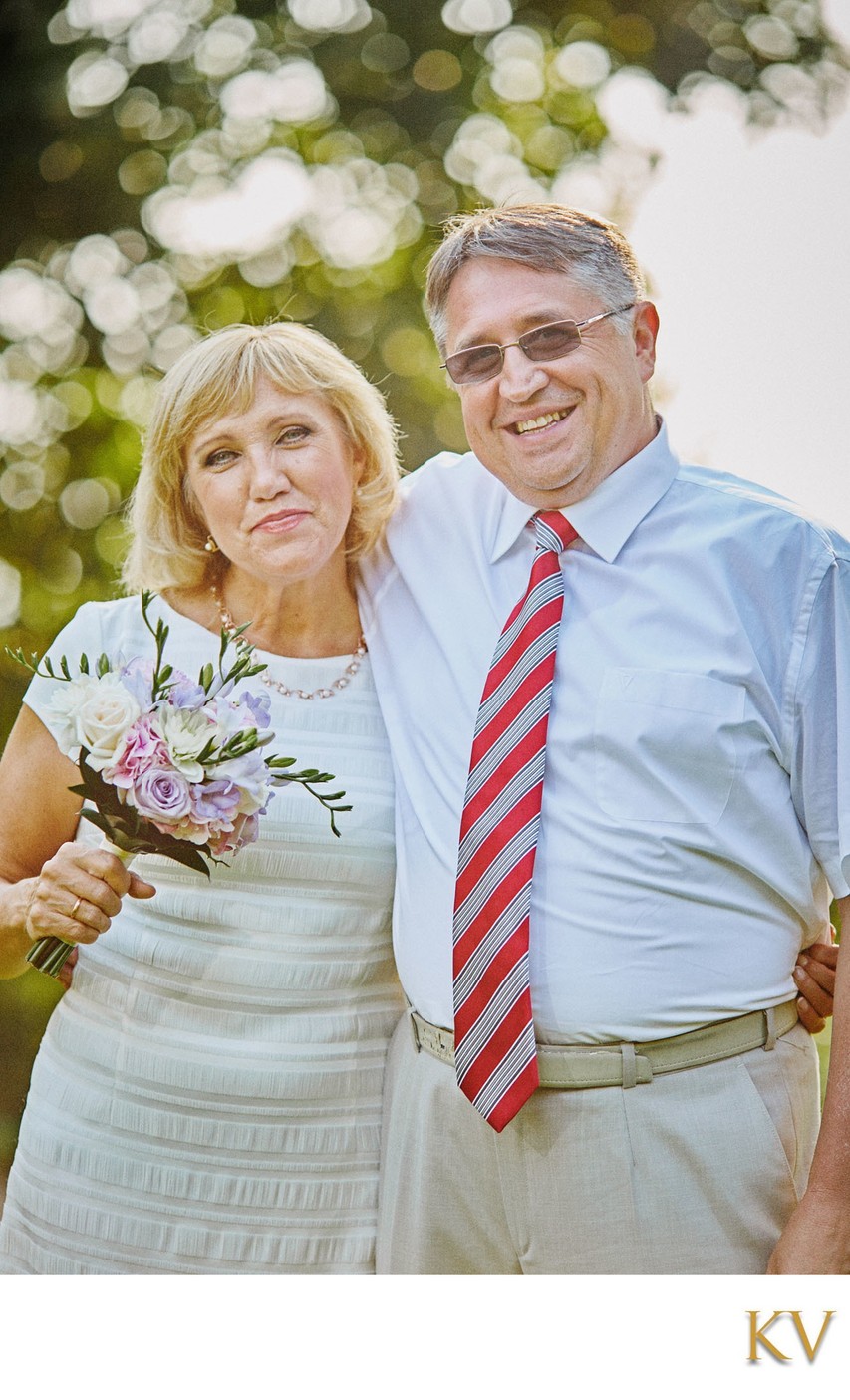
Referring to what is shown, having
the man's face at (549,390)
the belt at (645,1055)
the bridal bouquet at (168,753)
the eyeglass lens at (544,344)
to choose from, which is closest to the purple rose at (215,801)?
the bridal bouquet at (168,753)

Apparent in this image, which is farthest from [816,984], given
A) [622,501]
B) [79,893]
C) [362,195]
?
[362,195]

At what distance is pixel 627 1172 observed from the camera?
185cm

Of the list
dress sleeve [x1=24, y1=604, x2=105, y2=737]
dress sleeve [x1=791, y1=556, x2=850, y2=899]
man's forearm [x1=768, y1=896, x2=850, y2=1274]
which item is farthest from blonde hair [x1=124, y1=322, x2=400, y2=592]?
man's forearm [x1=768, y1=896, x2=850, y2=1274]

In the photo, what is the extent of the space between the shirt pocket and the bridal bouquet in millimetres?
476

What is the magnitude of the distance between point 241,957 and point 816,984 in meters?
0.94

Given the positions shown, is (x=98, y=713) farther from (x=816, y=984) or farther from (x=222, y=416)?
(x=816, y=984)

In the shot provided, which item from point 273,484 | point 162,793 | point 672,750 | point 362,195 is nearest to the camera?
point 162,793

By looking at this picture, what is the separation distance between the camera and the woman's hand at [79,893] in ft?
6.47

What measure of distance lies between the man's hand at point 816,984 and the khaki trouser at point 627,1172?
0.11 ft

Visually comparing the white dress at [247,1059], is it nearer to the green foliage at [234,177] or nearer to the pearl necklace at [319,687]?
the pearl necklace at [319,687]

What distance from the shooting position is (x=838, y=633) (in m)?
1.85
